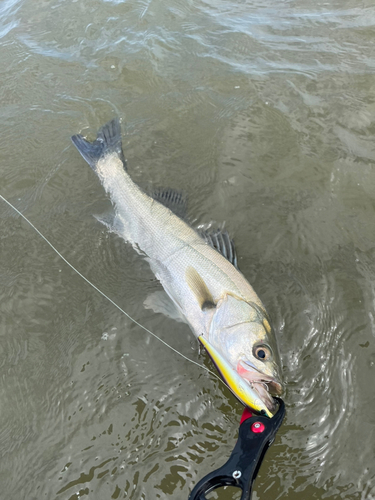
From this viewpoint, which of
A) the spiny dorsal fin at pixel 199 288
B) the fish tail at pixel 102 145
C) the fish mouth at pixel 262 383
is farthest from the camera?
the fish tail at pixel 102 145

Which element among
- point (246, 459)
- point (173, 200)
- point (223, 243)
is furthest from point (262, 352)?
point (173, 200)

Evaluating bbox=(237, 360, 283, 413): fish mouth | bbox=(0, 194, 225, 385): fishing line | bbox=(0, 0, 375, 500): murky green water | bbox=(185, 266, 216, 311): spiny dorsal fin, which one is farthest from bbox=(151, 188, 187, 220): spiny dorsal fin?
bbox=(237, 360, 283, 413): fish mouth

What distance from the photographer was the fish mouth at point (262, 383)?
2611 mm

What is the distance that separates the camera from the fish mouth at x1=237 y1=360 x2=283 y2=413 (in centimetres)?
261

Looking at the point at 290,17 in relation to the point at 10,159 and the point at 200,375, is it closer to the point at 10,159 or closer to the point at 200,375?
the point at 10,159

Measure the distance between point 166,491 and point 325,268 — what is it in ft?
7.36

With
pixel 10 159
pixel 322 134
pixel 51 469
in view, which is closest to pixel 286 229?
pixel 322 134

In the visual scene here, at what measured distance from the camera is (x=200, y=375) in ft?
10.3

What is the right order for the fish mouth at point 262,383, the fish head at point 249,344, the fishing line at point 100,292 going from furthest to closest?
the fishing line at point 100,292 → the fish head at point 249,344 → the fish mouth at point 262,383

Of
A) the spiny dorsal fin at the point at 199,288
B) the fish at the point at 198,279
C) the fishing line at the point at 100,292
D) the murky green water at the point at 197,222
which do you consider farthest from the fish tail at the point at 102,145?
the spiny dorsal fin at the point at 199,288

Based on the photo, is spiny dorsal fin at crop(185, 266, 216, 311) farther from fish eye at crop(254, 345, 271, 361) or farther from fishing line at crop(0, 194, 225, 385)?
fish eye at crop(254, 345, 271, 361)

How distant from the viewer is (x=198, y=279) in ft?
11.3

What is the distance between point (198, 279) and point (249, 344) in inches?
29.2

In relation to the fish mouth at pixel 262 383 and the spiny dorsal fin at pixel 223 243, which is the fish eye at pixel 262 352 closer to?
the fish mouth at pixel 262 383
